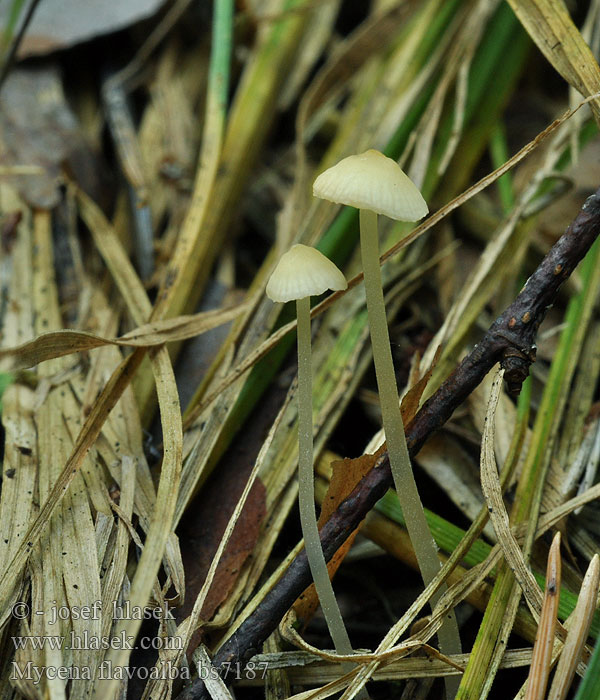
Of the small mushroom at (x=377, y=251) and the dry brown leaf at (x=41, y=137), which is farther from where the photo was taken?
the dry brown leaf at (x=41, y=137)

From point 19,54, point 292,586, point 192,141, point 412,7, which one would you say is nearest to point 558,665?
point 292,586

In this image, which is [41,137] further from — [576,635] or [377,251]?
[576,635]

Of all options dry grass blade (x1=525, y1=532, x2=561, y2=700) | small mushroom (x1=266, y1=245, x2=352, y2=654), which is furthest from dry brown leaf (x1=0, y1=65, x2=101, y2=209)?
dry grass blade (x1=525, y1=532, x2=561, y2=700)

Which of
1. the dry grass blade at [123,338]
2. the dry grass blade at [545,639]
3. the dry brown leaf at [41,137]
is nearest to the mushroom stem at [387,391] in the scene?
the dry grass blade at [545,639]

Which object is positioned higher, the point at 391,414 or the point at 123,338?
the point at 123,338

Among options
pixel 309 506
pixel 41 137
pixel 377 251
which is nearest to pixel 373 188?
pixel 377 251

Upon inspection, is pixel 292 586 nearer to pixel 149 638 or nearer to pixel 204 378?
pixel 149 638

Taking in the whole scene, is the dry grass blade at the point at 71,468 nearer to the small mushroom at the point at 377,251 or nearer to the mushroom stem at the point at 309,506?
the mushroom stem at the point at 309,506
